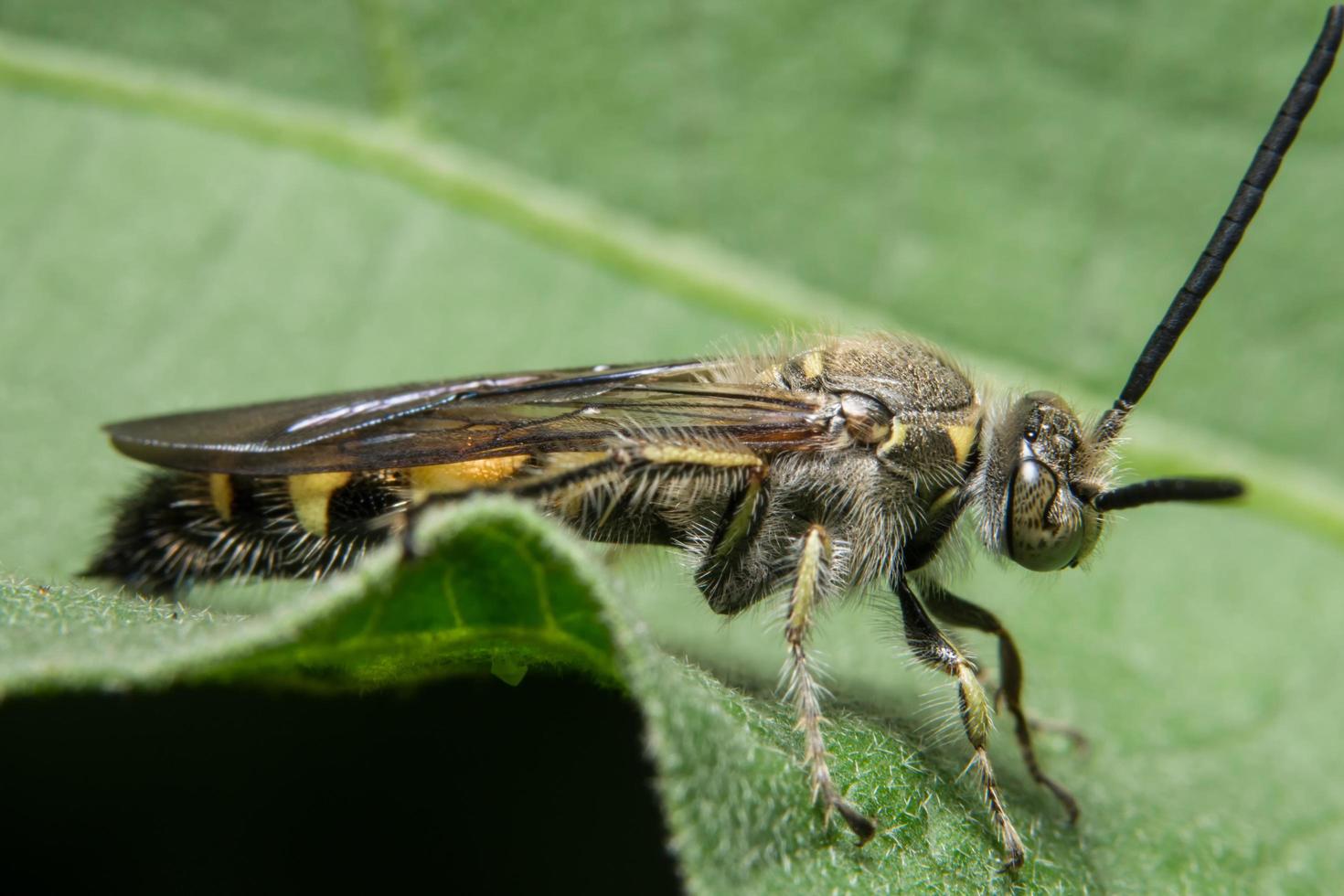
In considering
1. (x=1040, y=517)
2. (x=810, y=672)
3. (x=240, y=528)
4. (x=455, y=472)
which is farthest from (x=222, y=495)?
(x=1040, y=517)

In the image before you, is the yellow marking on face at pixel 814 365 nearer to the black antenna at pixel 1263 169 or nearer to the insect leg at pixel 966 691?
the insect leg at pixel 966 691

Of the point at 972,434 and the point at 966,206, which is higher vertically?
the point at 966,206

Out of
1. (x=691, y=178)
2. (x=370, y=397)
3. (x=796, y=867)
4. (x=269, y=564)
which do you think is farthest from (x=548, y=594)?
(x=691, y=178)

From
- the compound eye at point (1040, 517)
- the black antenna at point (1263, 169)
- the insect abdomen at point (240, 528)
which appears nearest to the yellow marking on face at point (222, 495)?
the insect abdomen at point (240, 528)

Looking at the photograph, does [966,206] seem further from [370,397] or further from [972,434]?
[370,397]

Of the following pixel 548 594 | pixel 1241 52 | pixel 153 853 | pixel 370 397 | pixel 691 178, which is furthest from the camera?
pixel 691 178

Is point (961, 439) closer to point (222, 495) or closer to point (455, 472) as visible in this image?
point (455, 472)
